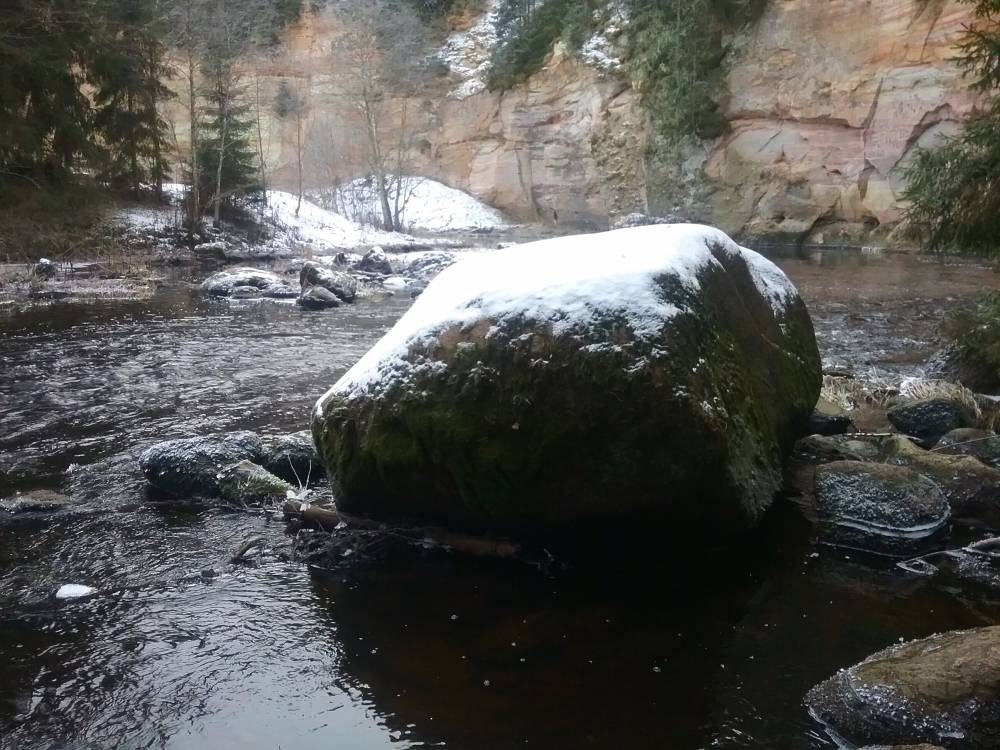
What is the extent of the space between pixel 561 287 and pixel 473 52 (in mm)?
44567

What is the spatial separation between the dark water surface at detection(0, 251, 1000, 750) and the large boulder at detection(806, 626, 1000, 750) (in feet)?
0.49

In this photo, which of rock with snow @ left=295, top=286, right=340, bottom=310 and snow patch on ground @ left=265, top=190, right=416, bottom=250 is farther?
snow patch on ground @ left=265, top=190, right=416, bottom=250

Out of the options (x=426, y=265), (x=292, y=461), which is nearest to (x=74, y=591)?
(x=292, y=461)

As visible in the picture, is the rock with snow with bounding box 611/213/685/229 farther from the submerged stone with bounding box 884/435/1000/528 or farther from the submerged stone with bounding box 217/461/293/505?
the submerged stone with bounding box 217/461/293/505

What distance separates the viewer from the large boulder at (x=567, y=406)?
436cm

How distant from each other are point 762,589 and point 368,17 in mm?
36533

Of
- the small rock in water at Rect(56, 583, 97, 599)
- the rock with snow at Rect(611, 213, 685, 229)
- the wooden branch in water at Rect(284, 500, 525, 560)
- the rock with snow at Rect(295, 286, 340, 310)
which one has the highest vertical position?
the rock with snow at Rect(611, 213, 685, 229)

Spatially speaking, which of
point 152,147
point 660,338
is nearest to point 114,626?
point 660,338

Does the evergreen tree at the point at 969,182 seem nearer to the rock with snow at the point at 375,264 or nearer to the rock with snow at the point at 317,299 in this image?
the rock with snow at the point at 317,299

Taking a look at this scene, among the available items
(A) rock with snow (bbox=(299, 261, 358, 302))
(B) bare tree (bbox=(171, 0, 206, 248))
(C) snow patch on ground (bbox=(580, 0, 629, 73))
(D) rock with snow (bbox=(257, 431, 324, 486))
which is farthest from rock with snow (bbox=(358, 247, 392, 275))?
(C) snow patch on ground (bbox=(580, 0, 629, 73))

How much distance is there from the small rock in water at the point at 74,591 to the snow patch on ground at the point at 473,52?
139ft

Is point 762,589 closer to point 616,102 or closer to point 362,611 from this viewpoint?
Result: point 362,611

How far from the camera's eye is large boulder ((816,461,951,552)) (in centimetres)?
517

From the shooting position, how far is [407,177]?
4212 centimetres
